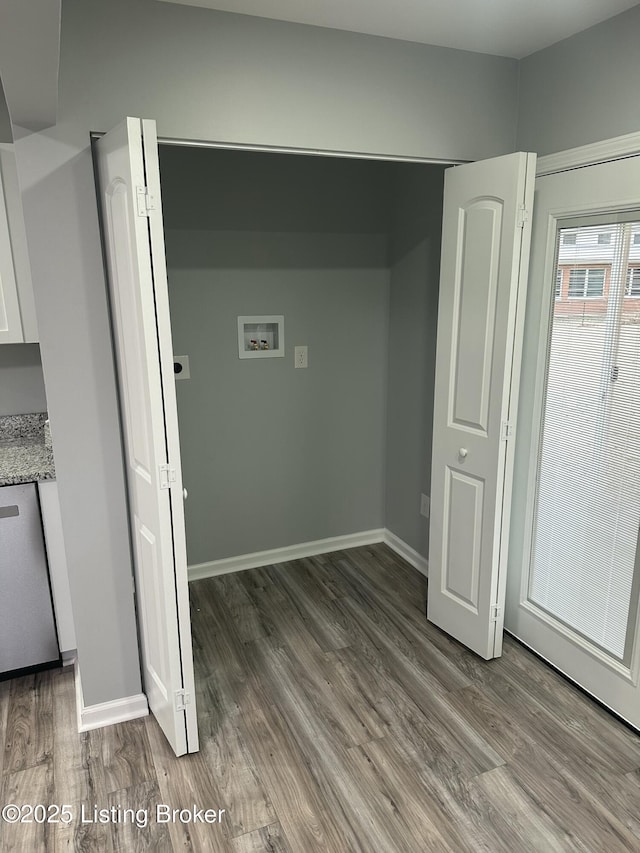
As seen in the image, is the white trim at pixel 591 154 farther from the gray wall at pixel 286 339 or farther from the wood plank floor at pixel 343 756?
the wood plank floor at pixel 343 756

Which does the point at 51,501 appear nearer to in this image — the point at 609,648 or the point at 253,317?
the point at 253,317

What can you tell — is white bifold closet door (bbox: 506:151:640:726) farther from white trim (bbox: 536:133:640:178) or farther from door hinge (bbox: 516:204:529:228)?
door hinge (bbox: 516:204:529:228)

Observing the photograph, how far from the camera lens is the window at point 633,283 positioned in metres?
2.04

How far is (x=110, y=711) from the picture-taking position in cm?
229

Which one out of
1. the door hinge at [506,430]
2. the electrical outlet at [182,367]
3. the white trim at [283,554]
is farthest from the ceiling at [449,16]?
the white trim at [283,554]

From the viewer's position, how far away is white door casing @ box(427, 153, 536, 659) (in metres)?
2.24

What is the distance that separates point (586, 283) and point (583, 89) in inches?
27.7

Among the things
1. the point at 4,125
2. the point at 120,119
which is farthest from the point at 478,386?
the point at 4,125

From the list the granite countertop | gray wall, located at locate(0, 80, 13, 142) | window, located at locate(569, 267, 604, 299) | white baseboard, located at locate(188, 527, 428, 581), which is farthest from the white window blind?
gray wall, located at locate(0, 80, 13, 142)

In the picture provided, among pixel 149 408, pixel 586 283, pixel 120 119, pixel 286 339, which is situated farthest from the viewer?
pixel 286 339

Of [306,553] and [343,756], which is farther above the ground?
[306,553]

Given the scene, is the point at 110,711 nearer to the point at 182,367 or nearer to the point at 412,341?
the point at 182,367

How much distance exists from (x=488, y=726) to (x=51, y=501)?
6.25 ft

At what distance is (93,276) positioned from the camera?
1.95m
